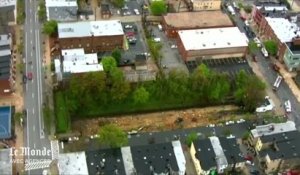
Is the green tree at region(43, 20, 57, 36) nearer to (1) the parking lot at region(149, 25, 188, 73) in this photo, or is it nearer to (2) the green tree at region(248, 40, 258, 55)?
(1) the parking lot at region(149, 25, 188, 73)

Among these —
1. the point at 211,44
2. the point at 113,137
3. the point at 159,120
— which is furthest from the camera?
the point at 211,44

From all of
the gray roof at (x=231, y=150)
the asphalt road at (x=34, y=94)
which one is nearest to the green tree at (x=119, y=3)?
the asphalt road at (x=34, y=94)

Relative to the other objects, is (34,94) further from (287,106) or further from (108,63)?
(287,106)

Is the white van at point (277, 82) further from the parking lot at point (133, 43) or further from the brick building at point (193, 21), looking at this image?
the parking lot at point (133, 43)

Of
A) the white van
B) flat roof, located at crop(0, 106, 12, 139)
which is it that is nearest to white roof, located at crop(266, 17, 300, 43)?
the white van

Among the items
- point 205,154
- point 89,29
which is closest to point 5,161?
point 205,154

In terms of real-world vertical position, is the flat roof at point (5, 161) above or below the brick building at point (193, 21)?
below
